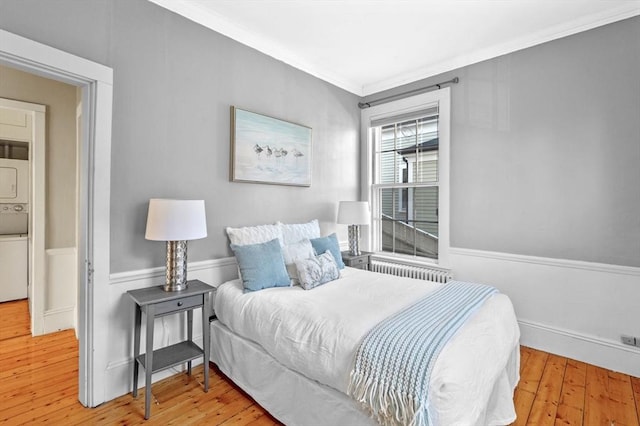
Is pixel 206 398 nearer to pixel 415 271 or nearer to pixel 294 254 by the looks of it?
pixel 294 254

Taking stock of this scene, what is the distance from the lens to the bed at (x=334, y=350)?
54.7 inches

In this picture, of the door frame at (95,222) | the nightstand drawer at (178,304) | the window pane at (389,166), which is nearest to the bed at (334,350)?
the nightstand drawer at (178,304)

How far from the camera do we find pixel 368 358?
1458mm

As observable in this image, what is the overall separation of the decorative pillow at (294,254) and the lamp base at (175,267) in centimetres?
85

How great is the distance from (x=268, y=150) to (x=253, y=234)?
85cm

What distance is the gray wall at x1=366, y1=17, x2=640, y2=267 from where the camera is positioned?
246 centimetres

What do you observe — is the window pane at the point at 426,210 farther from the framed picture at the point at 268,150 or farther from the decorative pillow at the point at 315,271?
the decorative pillow at the point at 315,271

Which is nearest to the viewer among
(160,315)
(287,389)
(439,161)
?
(287,389)

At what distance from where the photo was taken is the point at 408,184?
12.4 ft

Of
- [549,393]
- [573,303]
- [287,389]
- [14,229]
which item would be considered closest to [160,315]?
[287,389]

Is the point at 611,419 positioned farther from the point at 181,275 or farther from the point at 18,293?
the point at 18,293

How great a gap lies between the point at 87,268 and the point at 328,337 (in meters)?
1.64

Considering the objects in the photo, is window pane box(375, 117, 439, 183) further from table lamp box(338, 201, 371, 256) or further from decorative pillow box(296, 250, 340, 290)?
decorative pillow box(296, 250, 340, 290)

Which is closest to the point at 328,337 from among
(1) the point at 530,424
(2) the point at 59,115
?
(1) the point at 530,424
